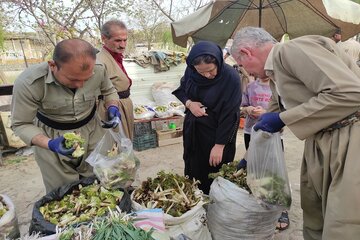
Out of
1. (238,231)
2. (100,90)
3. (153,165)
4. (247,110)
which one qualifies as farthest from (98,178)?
(153,165)

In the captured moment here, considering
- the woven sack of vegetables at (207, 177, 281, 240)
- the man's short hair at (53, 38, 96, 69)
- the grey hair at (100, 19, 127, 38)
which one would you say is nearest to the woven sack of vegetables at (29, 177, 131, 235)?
the woven sack of vegetables at (207, 177, 281, 240)

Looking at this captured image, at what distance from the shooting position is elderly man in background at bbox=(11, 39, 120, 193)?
168cm

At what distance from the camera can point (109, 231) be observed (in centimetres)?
133

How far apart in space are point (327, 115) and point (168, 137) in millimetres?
3831

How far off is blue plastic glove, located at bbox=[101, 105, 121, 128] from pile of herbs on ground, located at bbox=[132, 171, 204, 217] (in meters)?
0.51

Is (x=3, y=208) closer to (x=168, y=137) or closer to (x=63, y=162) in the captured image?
(x=63, y=162)

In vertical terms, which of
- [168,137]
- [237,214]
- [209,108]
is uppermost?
[209,108]

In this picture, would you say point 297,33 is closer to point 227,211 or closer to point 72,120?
point 227,211

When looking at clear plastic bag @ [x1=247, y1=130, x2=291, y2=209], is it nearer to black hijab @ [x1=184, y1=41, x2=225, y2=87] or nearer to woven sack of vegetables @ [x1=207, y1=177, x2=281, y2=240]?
woven sack of vegetables @ [x1=207, y1=177, x2=281, y2=240]

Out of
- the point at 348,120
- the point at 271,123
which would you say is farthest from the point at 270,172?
the point at 348,120

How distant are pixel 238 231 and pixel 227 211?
18 cm

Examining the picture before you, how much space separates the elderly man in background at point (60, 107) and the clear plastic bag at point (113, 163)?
16 cm

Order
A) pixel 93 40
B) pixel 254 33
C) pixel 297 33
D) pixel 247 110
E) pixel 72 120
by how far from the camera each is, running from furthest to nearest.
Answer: pixel 93 40 < pixel 297 33 < pixel 247 110 < pixel 72 120 < pixel 254 33

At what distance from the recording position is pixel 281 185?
179cm
